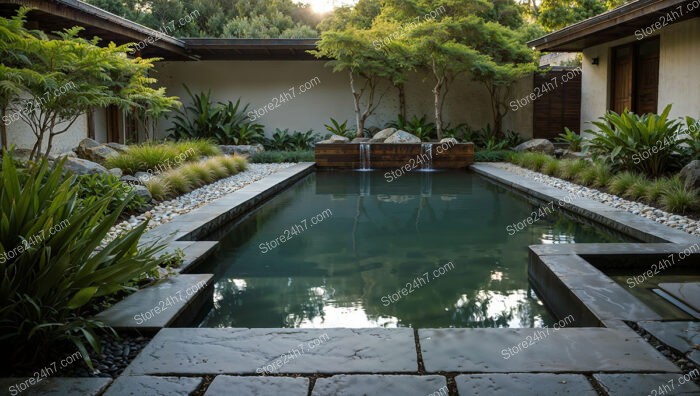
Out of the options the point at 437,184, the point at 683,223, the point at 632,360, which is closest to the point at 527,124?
the point at 437,184

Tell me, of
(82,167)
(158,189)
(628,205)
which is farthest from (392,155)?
(82,167)

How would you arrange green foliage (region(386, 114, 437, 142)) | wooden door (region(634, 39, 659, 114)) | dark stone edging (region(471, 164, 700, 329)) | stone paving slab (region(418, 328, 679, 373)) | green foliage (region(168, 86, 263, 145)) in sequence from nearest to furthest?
stone paving slab (region(418, 328, 679, 373)) → dark stone edging (region(471, 164, 700, 329)) → wooden door (region(634, 39, 659, 114)) → green foliage (region(168, 86, 263, 145)) → green foliage (region(386, 114, 437, 142))

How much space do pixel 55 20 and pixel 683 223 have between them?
9.73 meters

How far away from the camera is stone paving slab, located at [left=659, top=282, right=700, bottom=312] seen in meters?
3.30

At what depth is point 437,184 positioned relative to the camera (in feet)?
35.2

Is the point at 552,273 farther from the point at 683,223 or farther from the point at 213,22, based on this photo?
the point at 213,22

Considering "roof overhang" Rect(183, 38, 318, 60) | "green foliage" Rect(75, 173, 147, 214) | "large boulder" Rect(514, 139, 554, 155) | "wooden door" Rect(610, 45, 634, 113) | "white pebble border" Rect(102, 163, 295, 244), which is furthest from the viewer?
"roof overhang" Rect(183, 38, 318, 60)

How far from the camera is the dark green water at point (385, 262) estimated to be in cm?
376

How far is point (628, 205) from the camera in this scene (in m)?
7.00

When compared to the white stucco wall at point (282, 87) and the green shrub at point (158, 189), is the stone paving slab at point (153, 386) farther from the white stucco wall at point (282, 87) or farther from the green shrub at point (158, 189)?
the white stucco wall at point (282, 87)

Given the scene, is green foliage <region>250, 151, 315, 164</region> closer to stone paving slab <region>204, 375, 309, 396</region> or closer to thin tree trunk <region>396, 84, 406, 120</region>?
thin tree trunk <region>396, 84, 406, 120</region>

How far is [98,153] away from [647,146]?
8.71m

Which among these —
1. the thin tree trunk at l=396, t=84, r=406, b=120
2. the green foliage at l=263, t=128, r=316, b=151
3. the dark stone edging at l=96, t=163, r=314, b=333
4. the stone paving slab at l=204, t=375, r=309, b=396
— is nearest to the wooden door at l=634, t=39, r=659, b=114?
the thin tree trunk at l=396, t=84, r=406, b=120

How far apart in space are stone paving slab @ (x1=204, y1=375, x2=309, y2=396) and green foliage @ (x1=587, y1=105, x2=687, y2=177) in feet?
24.8
